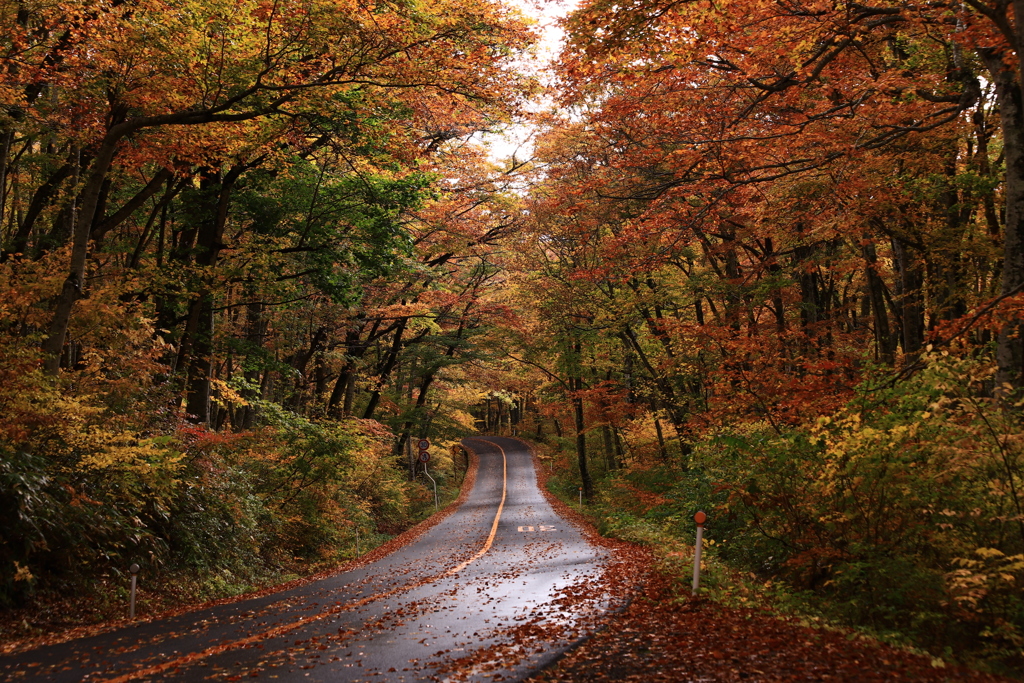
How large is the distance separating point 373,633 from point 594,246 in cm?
1682

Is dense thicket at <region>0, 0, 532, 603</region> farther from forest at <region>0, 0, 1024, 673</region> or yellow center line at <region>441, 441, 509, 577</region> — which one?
yellow center line at <region>441, 441, 509, 577</region>

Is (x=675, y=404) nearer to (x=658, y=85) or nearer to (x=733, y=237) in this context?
(x=733, y=237)

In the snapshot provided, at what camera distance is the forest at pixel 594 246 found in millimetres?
8547

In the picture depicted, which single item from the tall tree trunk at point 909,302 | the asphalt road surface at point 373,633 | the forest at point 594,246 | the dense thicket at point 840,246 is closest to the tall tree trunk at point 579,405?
the forest at point 594,246

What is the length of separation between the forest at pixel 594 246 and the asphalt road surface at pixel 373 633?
214cm

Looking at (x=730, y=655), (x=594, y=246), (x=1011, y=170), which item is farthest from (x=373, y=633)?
(x=594, y=246)

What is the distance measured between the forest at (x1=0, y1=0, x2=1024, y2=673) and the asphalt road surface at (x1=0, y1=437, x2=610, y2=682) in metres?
2.14

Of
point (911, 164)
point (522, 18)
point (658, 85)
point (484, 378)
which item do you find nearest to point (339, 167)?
point (522, 18)

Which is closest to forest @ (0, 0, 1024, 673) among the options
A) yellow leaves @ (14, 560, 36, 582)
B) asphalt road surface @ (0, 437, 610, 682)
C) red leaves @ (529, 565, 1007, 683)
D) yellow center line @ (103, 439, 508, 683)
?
yellow leaves @ (14, 560, 36, 582)

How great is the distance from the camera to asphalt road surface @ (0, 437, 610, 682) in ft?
21.2

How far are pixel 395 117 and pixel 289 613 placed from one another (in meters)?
10.9

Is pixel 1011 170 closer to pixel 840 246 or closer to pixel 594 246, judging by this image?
pixel 840 246

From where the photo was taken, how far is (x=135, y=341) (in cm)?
1323

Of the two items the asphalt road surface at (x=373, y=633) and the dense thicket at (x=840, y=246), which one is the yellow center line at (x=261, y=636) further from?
the dense thicket at (x=840, y=246)
